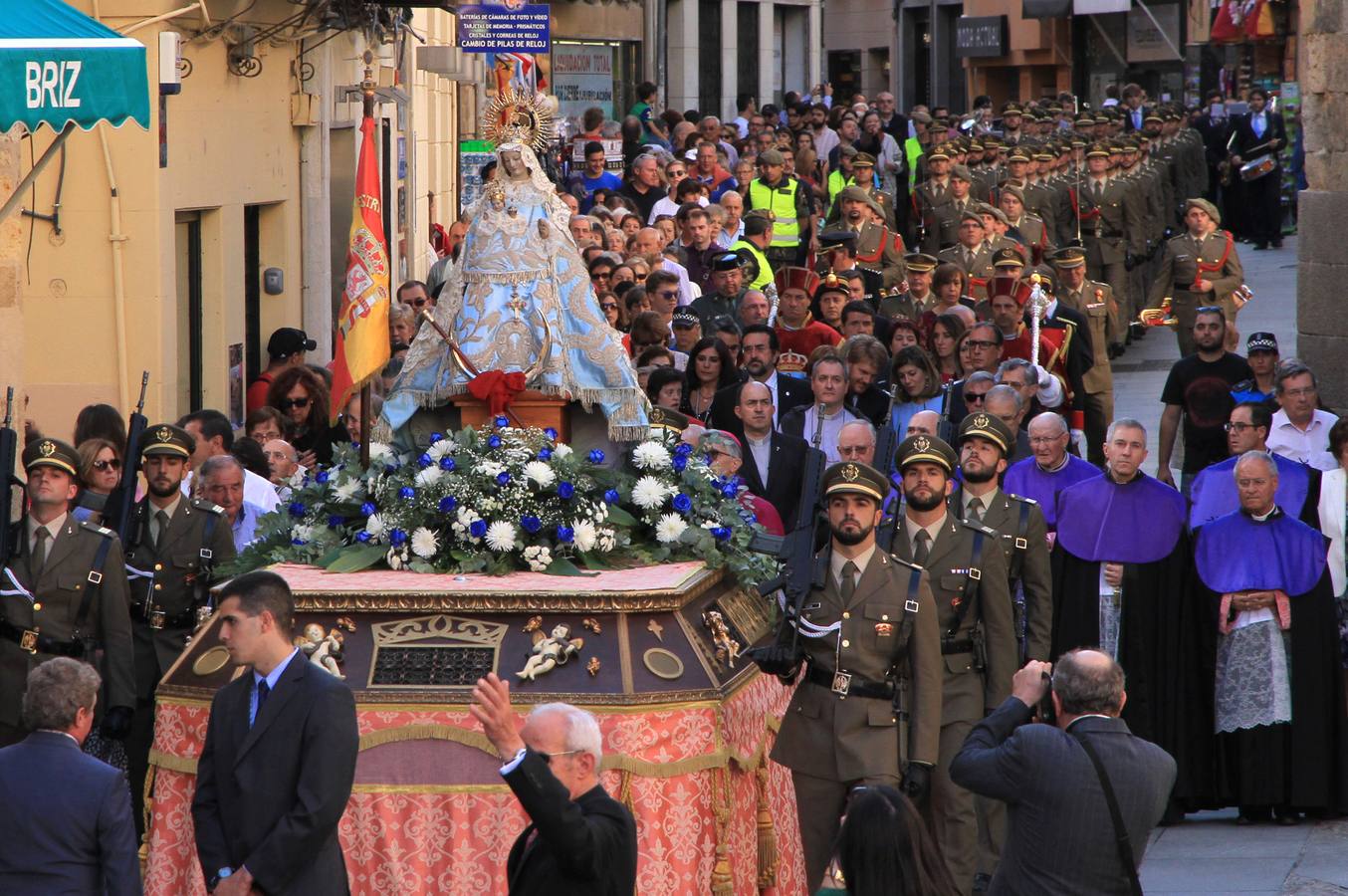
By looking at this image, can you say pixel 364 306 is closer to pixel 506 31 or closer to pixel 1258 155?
pixel 506 31

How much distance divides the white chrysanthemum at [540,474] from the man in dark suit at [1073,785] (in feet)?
8.09

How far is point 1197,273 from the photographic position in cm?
1886

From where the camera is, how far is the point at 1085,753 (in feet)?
20.4

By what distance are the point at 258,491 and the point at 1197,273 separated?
10783mm

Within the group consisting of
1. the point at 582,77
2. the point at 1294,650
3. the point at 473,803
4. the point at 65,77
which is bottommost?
the point at 473,803

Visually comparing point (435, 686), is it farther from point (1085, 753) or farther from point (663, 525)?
point (1085, 753)

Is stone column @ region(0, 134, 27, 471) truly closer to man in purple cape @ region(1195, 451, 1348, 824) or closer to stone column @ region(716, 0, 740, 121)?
man in purple cape @ region(1195, 451, 1348, 824)

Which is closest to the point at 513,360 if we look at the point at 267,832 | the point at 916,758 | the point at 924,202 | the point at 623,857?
the point at 916,758

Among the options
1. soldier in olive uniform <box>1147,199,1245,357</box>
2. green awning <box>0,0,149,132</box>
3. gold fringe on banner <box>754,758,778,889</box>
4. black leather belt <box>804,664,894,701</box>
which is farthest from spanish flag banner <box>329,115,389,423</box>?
soldier in olive uniform <box>1147,199,1245,357</box>

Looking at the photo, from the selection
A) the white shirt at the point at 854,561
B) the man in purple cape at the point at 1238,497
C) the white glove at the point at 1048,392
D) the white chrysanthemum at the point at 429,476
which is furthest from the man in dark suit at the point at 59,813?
the white glove at the point at 1048,392

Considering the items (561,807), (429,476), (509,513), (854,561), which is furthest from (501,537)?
(561,807)

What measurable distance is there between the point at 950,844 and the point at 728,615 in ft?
3.80

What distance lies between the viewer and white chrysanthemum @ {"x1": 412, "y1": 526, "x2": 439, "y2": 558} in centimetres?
832

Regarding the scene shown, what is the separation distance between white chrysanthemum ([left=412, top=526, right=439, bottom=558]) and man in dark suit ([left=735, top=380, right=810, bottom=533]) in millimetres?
2711
